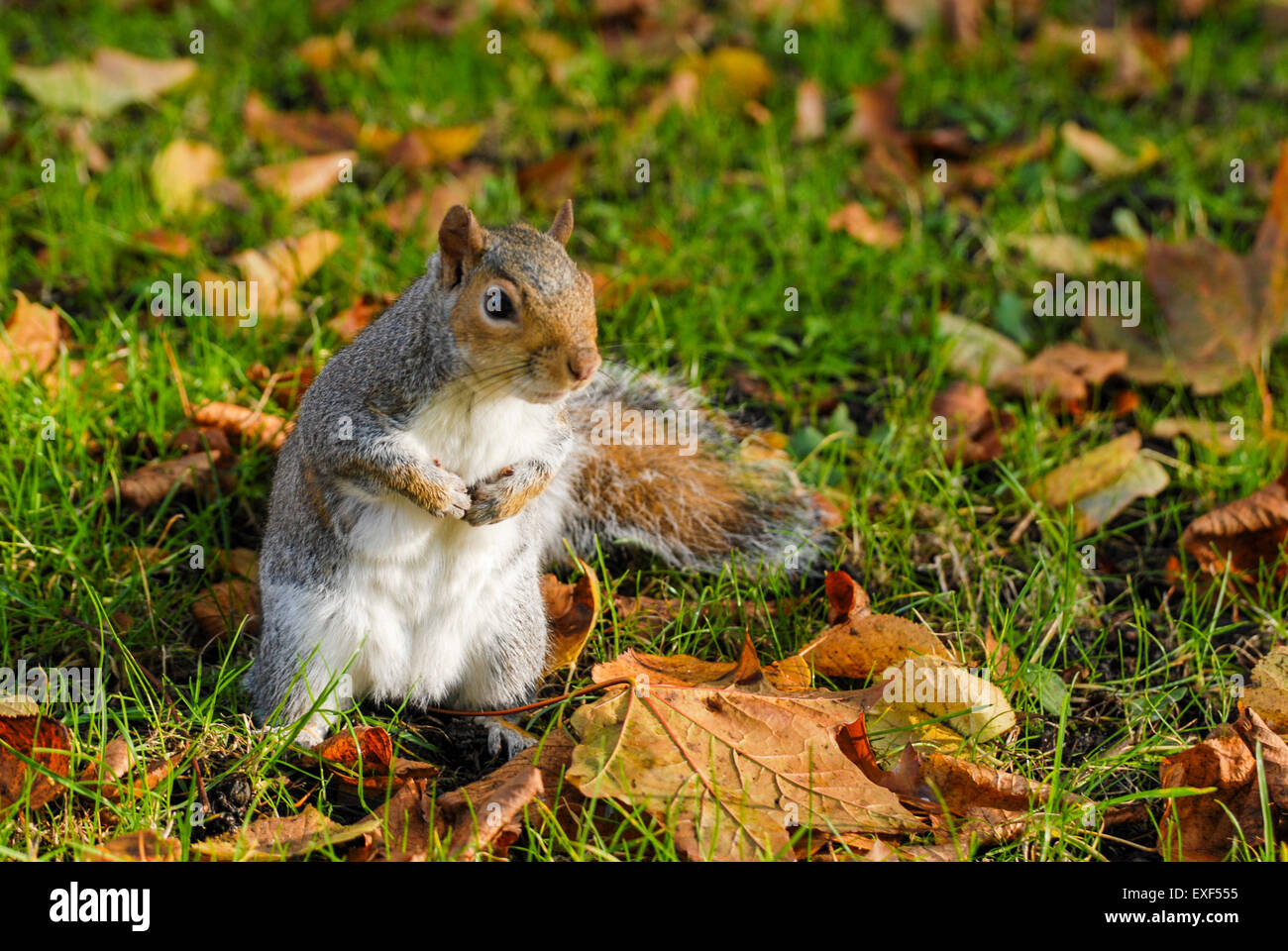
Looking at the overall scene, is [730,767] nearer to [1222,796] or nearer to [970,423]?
[1222,796]

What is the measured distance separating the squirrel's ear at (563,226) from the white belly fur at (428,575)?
0.24 meters

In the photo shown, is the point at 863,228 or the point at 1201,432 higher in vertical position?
the point at 863,228

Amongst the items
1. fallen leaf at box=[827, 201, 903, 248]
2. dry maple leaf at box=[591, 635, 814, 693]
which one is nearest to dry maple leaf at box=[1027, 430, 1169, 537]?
dry maple leaf at box=[591, 635, 814, 693]

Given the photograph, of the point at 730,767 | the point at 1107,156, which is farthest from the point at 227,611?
the point at 1107,156

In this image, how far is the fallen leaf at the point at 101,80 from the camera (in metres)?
3.33

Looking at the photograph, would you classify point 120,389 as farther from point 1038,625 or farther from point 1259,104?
point 1259,104

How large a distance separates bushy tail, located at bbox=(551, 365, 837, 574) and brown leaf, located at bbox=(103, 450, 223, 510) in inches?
26.2

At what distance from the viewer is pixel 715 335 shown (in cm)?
271

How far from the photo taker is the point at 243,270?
2.67 metres

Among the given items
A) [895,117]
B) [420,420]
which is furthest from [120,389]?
[895,117]

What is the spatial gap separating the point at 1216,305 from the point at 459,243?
1748mm

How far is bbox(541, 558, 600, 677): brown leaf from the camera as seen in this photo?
202 centimetres

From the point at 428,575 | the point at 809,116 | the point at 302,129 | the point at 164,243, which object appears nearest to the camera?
the point at 428,575

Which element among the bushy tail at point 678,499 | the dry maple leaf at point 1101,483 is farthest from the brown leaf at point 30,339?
the dry maple leaf at point 1101,483
